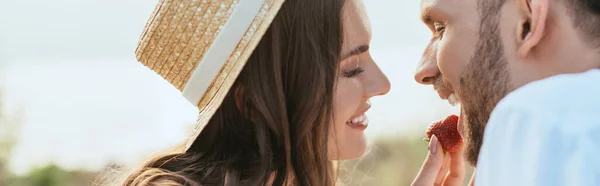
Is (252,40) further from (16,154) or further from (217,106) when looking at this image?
(16,154)

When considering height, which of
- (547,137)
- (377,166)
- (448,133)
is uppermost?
(377,166)

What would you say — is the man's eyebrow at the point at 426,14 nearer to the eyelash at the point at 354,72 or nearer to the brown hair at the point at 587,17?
the eyelash at the point at 354,72

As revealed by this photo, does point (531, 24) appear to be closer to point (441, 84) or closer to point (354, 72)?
point (441, 84)

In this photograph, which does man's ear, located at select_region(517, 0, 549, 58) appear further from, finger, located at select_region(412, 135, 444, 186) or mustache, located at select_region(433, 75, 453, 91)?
finger, located at select_region(412, 135, 444, 186)

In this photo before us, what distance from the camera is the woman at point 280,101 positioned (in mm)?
2047

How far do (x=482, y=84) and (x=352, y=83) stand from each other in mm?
431

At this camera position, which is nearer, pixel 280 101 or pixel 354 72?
pixel 280 101

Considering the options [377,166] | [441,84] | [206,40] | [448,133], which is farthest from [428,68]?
[377,166]

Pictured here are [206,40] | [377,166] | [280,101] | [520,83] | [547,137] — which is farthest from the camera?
[377,166]

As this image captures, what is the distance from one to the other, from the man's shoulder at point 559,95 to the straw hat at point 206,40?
944 mm

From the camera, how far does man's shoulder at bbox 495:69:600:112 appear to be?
1019 mm

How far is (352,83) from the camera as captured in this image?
2184mm

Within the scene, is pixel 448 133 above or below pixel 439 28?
below

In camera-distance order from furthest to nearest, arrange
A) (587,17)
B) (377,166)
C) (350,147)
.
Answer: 1. (377,166)
2. (350,147)
3. (587,17)
